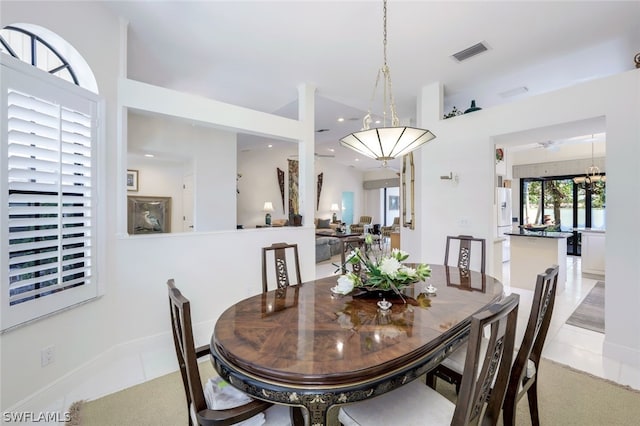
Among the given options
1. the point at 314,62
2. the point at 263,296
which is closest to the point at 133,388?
the point at 263,296

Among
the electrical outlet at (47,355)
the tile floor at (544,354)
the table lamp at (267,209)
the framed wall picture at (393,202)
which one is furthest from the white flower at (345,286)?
the framed wall picture at (393,202)

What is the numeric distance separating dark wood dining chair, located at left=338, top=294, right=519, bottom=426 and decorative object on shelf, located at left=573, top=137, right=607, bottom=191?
793 cm

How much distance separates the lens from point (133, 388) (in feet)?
7.15

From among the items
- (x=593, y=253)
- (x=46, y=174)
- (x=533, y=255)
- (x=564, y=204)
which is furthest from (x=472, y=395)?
(x=564, y=204)

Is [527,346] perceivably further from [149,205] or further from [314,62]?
[149,205]

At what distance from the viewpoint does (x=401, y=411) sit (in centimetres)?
127

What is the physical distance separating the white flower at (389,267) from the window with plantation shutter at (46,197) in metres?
2.31

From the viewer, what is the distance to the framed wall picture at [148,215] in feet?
18.5

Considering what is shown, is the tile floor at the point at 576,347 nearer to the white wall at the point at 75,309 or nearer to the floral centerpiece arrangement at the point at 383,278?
the floral centerpiece arrangement at the point at 383,278

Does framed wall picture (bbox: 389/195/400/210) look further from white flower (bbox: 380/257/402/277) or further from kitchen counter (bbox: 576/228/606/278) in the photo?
white flower (bbox: 380/257/402/277)

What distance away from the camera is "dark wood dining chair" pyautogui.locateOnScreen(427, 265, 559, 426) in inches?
54.4

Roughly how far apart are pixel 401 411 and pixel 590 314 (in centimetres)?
404

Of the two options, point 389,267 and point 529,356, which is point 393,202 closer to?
point 389,267

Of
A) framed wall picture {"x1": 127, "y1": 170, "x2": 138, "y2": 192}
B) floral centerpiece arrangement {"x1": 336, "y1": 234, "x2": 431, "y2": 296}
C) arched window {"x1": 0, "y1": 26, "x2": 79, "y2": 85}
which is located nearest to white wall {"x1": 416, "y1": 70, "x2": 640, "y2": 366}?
floral centerpiece arrangement {"x1": 336, "y1": 234, "x2": 431, "y2": 296}
